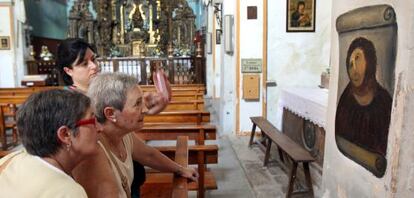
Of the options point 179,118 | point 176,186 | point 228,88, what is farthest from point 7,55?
point 176,186

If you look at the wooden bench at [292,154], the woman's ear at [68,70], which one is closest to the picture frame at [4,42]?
the wooden bench at [292,154]

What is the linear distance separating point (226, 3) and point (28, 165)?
5.25m

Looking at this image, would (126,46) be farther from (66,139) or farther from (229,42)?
(66,139)

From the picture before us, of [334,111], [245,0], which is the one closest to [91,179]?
[334,111]

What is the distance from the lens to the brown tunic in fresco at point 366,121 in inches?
71.1

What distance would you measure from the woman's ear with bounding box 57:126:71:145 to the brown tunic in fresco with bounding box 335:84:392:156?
55.3 inches

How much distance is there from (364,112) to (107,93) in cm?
132

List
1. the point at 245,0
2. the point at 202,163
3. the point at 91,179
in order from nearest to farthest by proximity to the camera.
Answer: the point at 91,179 → the point at 202,163 → the point at 245,0

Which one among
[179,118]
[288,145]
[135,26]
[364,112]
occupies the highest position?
[135,26]

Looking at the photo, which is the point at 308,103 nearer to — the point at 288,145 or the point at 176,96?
the point at 288,145

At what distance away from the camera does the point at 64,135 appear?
118cm

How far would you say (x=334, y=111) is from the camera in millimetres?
2383

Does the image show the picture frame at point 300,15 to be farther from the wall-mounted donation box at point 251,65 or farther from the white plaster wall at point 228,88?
the white plaster wall at point 228,88

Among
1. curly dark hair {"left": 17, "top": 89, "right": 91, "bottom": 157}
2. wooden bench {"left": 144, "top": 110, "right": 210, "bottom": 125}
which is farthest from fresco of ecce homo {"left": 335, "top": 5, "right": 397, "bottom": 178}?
wooden bench {"left": 144, "top": 110, "right": 210, "bottom": 125}
